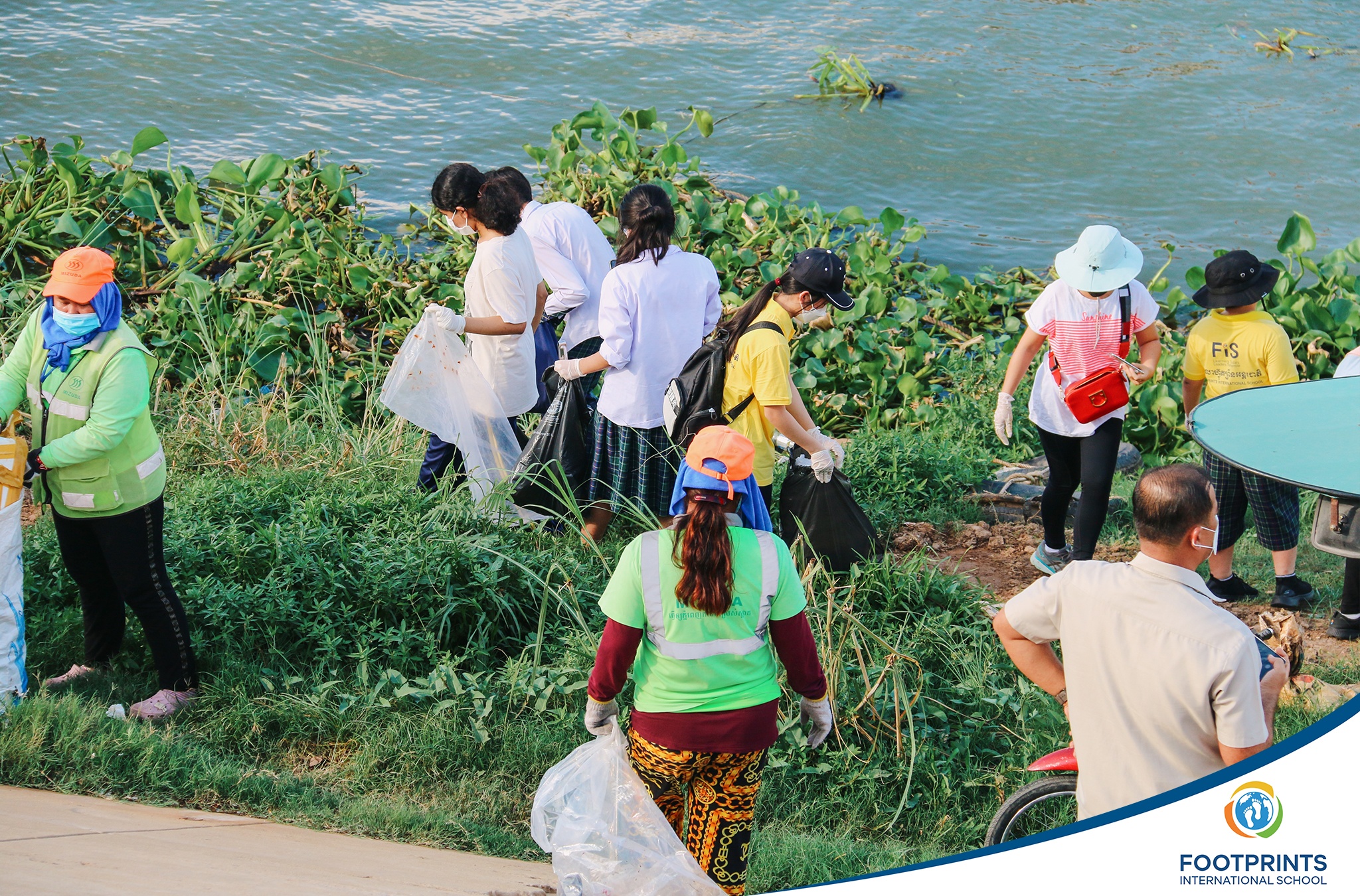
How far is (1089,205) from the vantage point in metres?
11.7

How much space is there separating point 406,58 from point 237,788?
12.0m

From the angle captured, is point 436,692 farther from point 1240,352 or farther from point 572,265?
point 1240,352

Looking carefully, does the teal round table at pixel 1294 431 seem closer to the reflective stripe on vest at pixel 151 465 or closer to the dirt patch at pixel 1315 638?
the dirt patch at pixel 1315 638

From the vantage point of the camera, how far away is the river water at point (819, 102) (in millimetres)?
11594

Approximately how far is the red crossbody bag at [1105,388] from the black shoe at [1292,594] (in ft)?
3.41

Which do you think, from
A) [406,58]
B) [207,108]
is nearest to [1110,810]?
[207,108]

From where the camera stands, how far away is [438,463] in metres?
5.07

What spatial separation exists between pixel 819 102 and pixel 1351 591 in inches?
391

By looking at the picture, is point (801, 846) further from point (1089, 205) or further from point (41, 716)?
point (1089, 205)

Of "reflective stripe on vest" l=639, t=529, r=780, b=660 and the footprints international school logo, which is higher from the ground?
"reflective stripe on vest" l=639, t=529, r=780, b=660

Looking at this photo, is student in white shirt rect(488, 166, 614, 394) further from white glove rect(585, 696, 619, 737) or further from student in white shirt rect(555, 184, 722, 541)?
white glove rect(585, 696, 619, 737)

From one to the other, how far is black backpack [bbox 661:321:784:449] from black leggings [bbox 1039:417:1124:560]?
1500 mm

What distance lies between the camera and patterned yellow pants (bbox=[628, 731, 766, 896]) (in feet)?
9.05

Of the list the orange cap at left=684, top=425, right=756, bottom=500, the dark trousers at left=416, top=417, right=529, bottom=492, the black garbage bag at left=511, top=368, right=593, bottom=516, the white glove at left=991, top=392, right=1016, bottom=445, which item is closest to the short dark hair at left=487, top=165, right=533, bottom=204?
the black garbage bag at left=511, top=368, right=593, bottom=516
